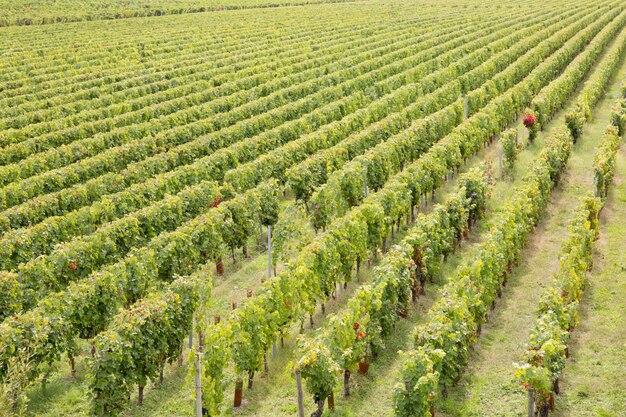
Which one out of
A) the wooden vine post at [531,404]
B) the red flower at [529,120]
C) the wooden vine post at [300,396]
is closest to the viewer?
the wooden vine post at [531,404]

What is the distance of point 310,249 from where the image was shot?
1631 centimetres

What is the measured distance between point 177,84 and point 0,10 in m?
51.2

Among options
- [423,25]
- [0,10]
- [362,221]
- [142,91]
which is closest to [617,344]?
[362,221]

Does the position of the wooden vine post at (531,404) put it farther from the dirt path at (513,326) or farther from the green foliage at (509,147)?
the green foliage at (509,147)

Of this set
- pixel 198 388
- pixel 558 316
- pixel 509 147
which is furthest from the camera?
pixel 509 147

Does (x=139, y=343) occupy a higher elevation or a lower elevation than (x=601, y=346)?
higher

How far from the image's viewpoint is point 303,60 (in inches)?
1841

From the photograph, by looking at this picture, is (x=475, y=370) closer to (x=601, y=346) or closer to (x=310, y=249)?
(x=601, y=346)

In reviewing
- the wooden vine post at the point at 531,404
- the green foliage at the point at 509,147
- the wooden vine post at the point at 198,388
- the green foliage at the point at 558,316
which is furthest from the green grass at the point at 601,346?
the wooden vine post at the point at 198,388

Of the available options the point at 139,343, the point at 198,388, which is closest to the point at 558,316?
the point at 198,388

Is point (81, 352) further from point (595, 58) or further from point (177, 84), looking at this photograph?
point (595, 58)

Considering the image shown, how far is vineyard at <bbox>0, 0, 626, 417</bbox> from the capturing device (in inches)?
520

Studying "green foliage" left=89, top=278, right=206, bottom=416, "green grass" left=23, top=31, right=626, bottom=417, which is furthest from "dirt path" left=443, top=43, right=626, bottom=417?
"green foliage" left=89, top=278, right=206, bottom=416

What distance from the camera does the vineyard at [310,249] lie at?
13.2 meters
